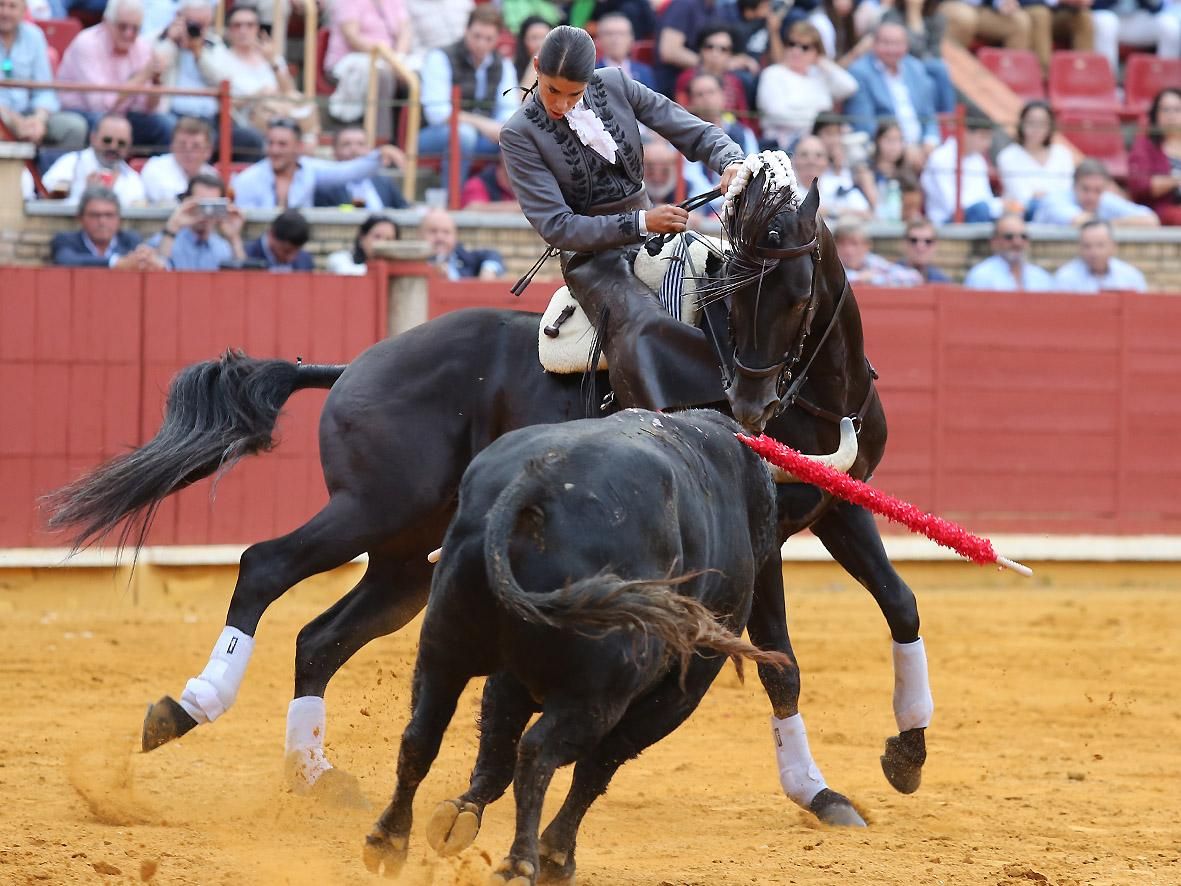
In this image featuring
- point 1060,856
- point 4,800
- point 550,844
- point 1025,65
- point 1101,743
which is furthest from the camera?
point 1025,65

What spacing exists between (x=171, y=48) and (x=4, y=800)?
669 cm

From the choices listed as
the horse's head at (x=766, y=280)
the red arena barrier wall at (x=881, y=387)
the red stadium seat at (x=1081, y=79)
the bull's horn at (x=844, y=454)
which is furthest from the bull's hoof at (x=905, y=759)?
the red stadium seat at (x=1081, y=79)

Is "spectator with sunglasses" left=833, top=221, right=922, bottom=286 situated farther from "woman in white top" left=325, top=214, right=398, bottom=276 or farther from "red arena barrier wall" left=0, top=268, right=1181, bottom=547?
"woman in white top" left=325, top=214, right=398, bottom=276

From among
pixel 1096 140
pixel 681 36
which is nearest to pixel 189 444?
pixel 681 36

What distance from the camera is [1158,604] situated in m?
10.2

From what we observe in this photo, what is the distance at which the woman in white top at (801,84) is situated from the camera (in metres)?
12.0

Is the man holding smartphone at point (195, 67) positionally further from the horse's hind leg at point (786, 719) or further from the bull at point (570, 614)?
the bull at point (570, 614)

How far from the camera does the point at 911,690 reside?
5.44m

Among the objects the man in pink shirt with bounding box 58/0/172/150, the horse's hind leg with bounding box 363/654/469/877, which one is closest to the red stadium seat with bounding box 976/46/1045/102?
the man in pink shirt with bounding box 58/0/172/150

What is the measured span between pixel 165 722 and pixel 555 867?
1.77m

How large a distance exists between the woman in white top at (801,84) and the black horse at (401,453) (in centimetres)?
658

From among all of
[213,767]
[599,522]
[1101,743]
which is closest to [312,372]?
[213,767]

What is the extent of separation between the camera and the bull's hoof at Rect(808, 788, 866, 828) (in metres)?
5.04

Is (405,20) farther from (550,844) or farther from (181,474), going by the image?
(550,844)
